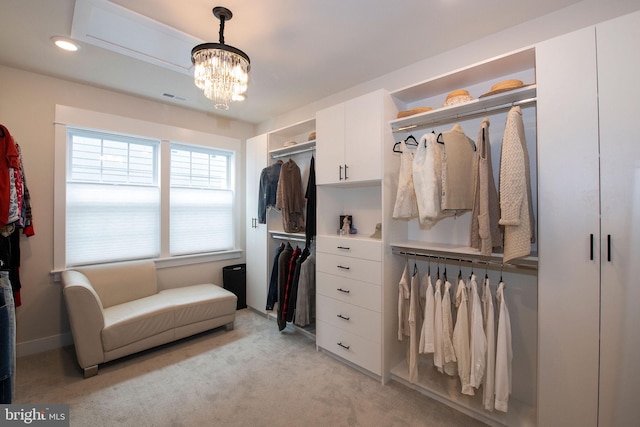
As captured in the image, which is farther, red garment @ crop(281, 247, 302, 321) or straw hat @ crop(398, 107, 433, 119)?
red garment @ crop(281, 247, 302, 321)

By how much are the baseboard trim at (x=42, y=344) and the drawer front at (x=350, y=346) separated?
Answer: 2.63 m

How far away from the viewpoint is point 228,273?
384 centimetres

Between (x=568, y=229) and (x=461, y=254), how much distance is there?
0.65 meters

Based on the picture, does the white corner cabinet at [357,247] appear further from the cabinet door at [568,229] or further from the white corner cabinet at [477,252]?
the cabinet door at [568,229]

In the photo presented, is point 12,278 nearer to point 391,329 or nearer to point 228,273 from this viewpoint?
point 228,273

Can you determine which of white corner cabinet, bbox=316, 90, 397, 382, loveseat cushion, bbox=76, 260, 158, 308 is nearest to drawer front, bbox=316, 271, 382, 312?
white corner cabinet, bbox=316, 90, 397, 382

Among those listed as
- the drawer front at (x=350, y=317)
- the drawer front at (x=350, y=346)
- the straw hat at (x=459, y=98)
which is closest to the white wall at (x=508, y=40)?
the straw hat at (x=459, y=98)

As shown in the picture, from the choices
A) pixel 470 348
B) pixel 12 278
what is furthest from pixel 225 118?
pixel 470 348

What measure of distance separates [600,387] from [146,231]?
13.6ft

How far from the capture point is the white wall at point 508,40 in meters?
1.69

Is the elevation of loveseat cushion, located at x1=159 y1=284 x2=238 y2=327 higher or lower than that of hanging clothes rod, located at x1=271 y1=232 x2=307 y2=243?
lower

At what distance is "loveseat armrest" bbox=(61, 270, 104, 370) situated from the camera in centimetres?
218

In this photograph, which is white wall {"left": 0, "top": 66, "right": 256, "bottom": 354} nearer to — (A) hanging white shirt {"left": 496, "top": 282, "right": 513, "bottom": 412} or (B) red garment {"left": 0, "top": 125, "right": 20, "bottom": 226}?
(B) red garment {"left": 0, "top": 125, "right": 20, "bottom": 226}

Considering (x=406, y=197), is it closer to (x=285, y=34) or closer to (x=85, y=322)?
(x=285, y=34)
